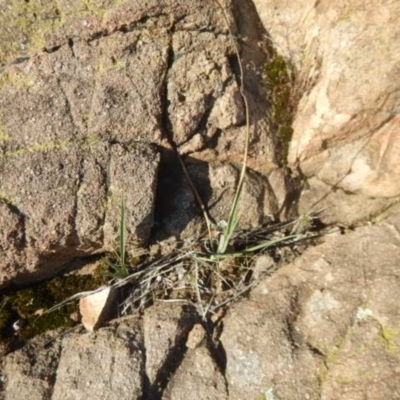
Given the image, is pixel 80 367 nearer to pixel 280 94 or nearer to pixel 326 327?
pixel 326 327

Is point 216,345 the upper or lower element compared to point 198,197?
lower

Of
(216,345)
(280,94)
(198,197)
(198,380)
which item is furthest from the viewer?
(280,94)

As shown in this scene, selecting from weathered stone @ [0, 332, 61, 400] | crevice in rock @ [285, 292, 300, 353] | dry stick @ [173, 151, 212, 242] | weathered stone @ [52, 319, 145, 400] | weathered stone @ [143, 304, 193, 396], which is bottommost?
weathered stone @ [0, 332, 61, 400]

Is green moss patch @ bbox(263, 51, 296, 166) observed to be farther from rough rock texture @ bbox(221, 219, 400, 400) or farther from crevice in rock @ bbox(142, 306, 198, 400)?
crevice in rock @ bbox(142, 306, 198, 400)

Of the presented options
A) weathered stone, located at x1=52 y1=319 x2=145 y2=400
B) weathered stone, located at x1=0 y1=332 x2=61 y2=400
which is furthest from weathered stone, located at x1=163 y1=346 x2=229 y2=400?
weathered stone, located at x1=0 y1=332 x2=61 y2=400

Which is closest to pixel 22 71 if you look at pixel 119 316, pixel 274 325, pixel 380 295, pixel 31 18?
pixel 31 18

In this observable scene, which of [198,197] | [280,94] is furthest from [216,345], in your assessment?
[280,94]

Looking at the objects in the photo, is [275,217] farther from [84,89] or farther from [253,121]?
[84,89]

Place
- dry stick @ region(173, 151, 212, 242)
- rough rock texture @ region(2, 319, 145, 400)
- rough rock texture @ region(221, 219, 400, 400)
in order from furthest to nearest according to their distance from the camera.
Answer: dry stick @ region(173, 151, 212, 242), rough rock texture @ region(2, 319, 145, 400), rough rock texture @ region(221, 219, 400, 400)
